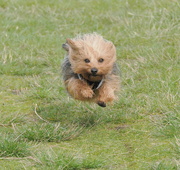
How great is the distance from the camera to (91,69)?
609 cm

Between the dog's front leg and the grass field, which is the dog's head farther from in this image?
the grass field

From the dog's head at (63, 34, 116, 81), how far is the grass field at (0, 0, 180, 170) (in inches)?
24.8

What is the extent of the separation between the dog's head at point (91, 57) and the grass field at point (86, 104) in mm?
631

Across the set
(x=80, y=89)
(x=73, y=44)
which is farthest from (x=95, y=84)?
(x=73, y=44)

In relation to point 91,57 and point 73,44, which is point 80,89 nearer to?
point 91,57

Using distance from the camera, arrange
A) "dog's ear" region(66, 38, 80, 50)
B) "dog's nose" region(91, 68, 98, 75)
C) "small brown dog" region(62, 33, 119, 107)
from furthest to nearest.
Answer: "dog's ear" region(66, 38, 80, 50) < "small brown dog" region(62, 33, 119, 107) < "dog's nose" region(91, 68, 98, 75)

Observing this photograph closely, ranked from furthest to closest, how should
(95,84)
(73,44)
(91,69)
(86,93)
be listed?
(95,84) → (73,44) → (86,93) → (91,69)

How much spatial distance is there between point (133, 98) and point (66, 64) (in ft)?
3.42

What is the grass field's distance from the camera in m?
5.32

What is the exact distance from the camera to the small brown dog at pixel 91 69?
618 centimetres

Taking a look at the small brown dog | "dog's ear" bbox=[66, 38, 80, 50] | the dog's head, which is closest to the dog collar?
the small brown dog

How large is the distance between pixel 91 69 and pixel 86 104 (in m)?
1.13

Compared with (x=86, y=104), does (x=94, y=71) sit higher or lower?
higher

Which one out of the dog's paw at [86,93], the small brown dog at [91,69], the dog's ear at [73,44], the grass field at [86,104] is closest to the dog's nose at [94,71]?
the small brown dog at [91,69]
